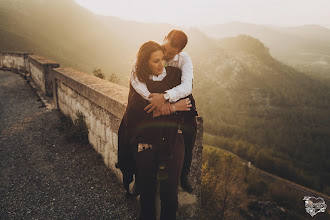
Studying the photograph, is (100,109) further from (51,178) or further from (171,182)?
(171,182)

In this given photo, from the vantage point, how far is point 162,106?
4.50 feet

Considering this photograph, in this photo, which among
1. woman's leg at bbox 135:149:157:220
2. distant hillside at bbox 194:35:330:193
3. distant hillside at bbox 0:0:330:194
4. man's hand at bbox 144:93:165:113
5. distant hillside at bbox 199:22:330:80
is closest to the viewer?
man's hand at bbox 144:93:165:113

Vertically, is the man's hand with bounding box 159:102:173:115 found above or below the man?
below

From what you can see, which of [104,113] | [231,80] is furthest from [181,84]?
[231,80]

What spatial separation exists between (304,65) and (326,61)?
1025cm

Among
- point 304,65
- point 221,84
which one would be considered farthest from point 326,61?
point 221,84

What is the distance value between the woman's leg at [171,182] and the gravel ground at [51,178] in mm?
725

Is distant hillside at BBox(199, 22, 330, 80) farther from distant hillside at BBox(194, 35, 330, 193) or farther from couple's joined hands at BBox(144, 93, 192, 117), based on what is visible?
couple's joined hands at BBox(144, 93, 192, 117)

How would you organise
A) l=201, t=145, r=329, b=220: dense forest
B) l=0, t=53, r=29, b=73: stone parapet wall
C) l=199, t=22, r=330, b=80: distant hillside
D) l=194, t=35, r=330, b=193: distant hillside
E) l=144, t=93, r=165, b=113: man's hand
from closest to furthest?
1. l=144, t=93, r=165, b=113: man's hand
2. l=0, t=53, r=29, b=73: stone parapet wall
3. l=201, t=145, r=329, b=220: dense forest
4. l=194, t=35, r=330, b=193: distant hillside
5. l=199, t=22, r=330, b=80: distant hillside

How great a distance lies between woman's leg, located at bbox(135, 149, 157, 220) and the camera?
58.0 inches

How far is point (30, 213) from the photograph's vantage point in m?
2.24

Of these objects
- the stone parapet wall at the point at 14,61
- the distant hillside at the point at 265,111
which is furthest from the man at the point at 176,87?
the distant hillside at the point at 265,111

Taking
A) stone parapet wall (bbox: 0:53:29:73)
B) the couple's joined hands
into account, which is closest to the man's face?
the couple's joined hands

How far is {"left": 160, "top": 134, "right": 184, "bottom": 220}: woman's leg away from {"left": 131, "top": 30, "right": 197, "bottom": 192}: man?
5.5 inches
